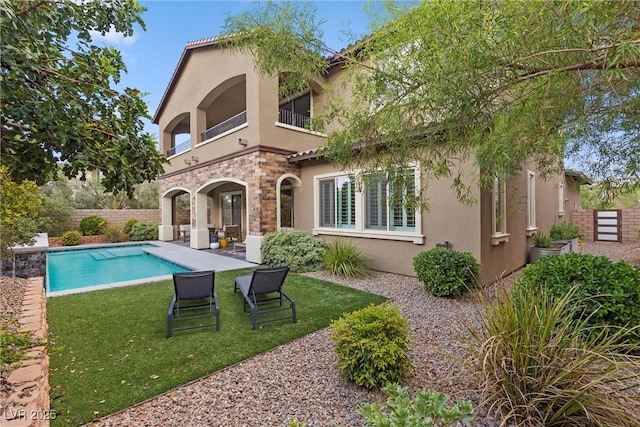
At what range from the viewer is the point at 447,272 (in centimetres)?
653

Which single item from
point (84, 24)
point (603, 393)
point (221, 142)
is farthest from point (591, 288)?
point (221, 142)

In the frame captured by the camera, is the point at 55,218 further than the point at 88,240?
No

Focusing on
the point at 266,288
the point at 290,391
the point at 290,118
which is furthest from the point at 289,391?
the point at 290,118

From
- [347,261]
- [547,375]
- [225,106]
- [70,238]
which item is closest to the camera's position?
[547,375]

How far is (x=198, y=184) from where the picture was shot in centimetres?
1477

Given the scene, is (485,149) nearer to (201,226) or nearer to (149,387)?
(149,387)

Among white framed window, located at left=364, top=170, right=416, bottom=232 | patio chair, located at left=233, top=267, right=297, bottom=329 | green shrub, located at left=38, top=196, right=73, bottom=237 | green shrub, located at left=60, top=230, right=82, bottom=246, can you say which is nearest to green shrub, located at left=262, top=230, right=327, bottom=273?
white framed window, located at left=364, top=170, right=416, bottom=232

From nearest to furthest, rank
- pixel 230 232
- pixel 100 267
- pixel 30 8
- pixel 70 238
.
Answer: pixel 30 8
pixel 100 267
pixel 230 232
pixel 70 238

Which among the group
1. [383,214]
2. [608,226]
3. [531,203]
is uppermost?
[531,203]

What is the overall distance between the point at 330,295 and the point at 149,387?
4.27 m

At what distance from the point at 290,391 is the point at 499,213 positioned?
25.7 feet

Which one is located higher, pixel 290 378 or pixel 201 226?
pixel 201 226

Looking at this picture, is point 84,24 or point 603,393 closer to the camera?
point 603,393

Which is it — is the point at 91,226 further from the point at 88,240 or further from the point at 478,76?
the point at 478,76
